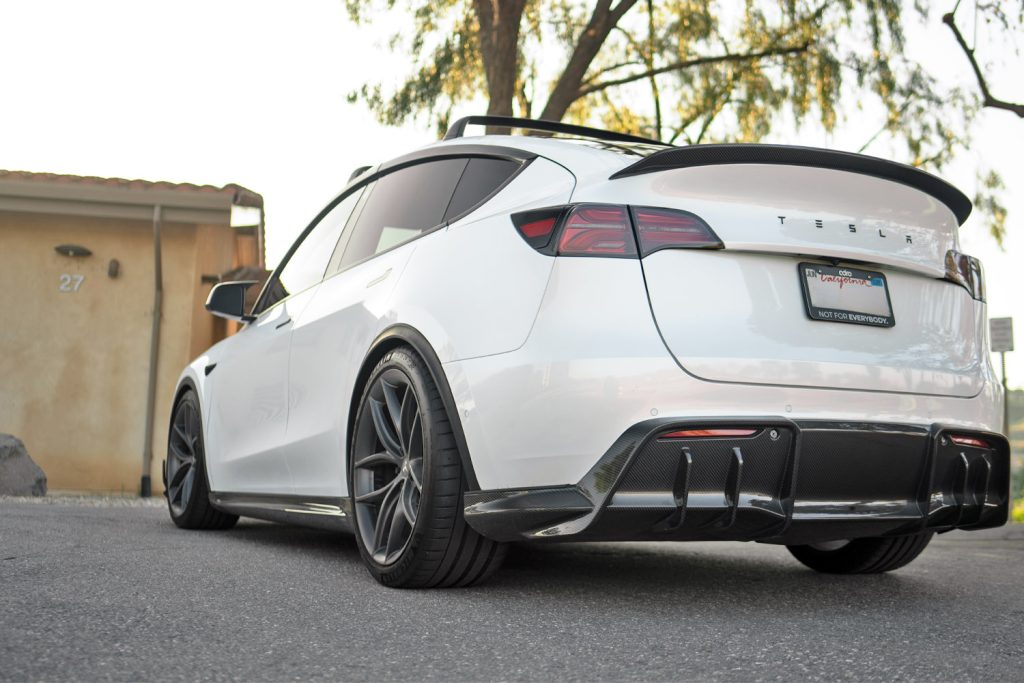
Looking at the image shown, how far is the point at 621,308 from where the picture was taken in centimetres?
315

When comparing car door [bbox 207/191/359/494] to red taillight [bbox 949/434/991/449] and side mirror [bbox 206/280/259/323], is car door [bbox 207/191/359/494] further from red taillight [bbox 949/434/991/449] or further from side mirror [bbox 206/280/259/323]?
red taillight [bbox 949/434/991/449]

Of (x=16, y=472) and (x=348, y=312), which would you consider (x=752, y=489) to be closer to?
(x=348, y=312)

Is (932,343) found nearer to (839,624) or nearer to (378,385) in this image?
(839,624)

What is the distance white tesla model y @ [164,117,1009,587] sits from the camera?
310cm

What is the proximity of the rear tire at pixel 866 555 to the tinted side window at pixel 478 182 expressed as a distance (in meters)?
2.09

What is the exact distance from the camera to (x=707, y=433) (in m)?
3.08

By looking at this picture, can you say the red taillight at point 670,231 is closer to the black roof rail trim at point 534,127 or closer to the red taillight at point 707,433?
the red taillight at point 707,433

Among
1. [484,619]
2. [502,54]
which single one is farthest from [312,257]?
[502,54]

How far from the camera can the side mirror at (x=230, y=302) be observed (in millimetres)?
5746

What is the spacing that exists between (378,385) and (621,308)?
1098mm

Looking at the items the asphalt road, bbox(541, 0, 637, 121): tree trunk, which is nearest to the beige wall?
bbox(541, 0, 637, 121): tree trunk

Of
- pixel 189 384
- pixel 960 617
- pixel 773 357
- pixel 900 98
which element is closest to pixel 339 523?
pixel 773 357

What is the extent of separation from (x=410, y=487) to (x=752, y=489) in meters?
1.15

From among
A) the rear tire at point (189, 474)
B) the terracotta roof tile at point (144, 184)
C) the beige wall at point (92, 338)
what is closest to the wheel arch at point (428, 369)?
the rear tire at point (189, 474)
